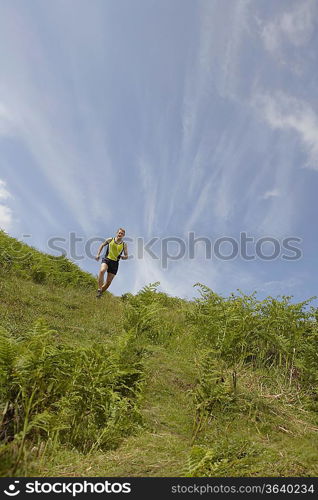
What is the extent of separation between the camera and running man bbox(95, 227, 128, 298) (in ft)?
42.7

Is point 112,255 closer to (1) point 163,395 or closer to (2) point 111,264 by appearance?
(2) point 111,264

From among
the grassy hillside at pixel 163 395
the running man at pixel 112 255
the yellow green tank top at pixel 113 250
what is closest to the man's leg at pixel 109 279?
the running man at pixel 112 255

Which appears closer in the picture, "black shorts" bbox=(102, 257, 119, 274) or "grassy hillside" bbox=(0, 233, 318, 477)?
"grassy hillside" bbox=(0, 233, 318, 477)

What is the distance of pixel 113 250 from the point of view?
42.8ft

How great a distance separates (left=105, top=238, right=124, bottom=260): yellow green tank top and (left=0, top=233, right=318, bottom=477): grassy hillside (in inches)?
160

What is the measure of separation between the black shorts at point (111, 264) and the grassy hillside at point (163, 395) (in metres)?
3.95

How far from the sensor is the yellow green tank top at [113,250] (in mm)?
13016

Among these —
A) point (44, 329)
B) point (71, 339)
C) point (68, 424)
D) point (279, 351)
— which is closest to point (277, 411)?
point (279, 351)

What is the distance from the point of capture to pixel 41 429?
3643mm

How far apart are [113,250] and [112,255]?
0.61ft

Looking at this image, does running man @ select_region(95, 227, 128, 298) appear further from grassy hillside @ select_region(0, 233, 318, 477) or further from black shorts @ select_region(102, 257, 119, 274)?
grassy hillside @ select_region(0, 233, 318, 477)

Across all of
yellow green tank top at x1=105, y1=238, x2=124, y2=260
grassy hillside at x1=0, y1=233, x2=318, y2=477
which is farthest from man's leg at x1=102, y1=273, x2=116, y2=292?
grassy hillside at x1=0, y1=233, x2=318, y2=477

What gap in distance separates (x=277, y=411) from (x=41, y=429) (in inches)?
141
